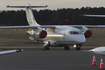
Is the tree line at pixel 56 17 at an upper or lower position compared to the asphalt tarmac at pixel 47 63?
upper

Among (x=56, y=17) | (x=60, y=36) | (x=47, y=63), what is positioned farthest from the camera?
(x=56, y=17)

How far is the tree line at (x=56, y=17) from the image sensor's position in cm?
8288

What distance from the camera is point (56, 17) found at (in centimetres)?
8912

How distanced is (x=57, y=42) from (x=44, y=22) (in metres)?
59.2

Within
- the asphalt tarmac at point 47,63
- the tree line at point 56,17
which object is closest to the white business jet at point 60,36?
the asphalt tarmac at point 47,63

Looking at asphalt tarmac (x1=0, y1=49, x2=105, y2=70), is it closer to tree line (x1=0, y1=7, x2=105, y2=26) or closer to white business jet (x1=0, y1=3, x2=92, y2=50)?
white business jet (x1=0, y1=3, x2=92, y2=50)

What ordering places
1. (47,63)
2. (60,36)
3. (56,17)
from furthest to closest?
(56,17), (60,36), (47,63)

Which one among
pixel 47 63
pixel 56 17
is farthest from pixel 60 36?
pixel 56 17

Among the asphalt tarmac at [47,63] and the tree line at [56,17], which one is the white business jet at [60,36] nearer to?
the asphalt tarmac at [47,63]

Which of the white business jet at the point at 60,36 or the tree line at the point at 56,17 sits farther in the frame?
the tree line at the point at 56,17

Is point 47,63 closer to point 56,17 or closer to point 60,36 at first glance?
point 60,36

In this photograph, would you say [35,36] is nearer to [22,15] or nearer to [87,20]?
[87,20]

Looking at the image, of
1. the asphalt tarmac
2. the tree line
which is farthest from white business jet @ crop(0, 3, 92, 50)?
the tree line

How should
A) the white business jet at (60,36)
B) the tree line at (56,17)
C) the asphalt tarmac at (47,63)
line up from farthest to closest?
the tree line at (56,17) → the white business jet at (60,36) → the asphalt tarmac at (47,63)
